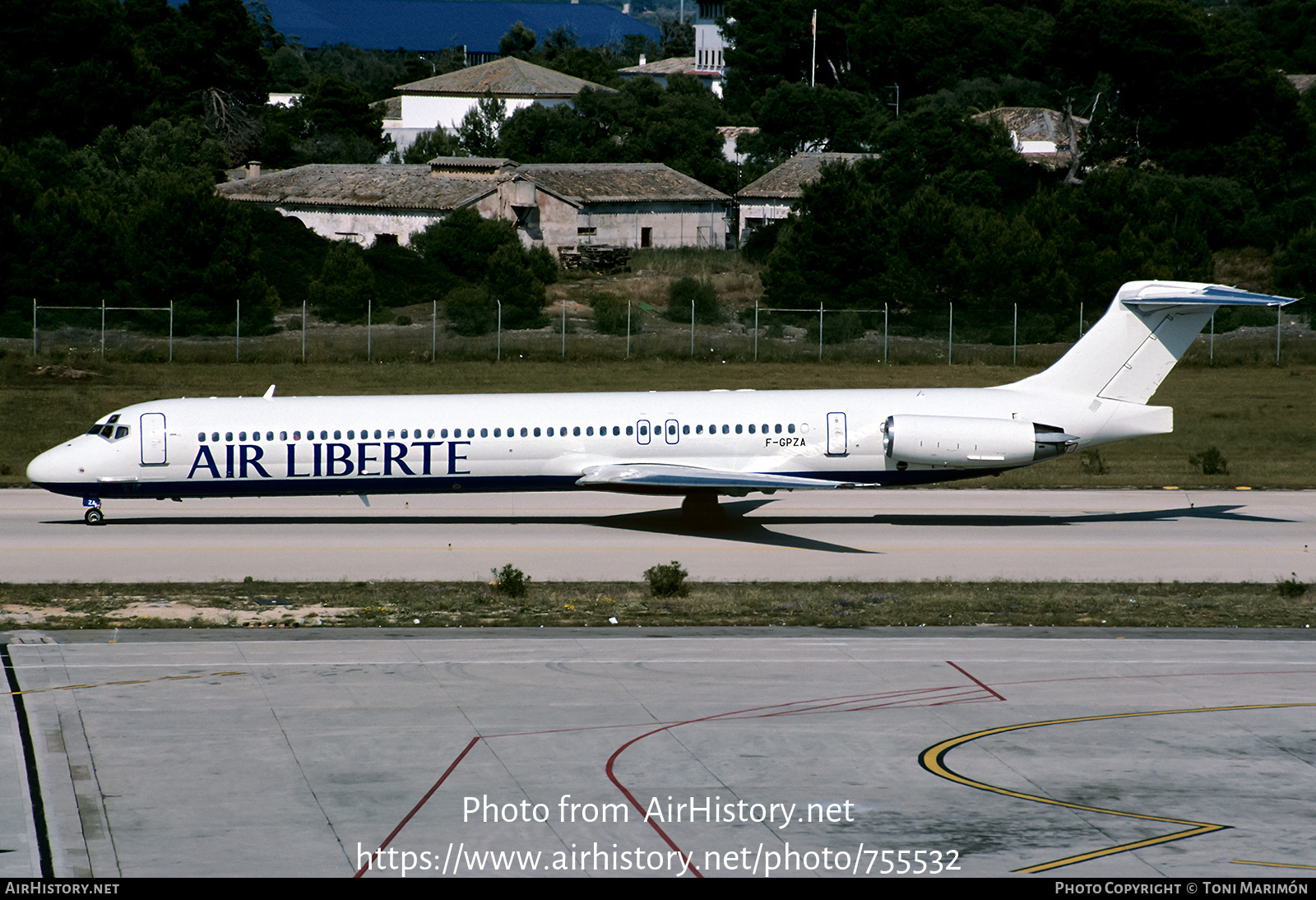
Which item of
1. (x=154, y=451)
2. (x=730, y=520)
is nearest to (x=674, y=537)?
(x=730, y=520)

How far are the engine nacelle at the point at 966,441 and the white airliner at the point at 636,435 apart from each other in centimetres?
3

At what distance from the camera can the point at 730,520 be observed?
33312 millimetres

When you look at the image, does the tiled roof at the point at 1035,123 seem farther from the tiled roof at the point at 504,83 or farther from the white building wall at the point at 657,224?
the tiled roof at the point at 504,83

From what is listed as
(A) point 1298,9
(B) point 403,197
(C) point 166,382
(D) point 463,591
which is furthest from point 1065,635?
(A) point 1298,9

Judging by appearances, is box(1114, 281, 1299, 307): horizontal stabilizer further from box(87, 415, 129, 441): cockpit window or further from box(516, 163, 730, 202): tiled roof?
box(516, 163, 730, 202): tiled roof

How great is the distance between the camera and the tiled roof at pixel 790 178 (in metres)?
88.2

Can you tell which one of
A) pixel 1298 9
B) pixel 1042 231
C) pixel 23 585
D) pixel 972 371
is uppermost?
pixel 1298 9

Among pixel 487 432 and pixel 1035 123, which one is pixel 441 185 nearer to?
pixel 1035 123

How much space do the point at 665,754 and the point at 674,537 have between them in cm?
1563

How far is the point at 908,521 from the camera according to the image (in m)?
33.4

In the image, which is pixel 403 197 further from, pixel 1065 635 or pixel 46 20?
pixel 1065 635

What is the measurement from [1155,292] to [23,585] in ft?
76.8

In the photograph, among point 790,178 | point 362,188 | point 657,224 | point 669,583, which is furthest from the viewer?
point 790,178

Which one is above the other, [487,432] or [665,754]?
[487,432]
